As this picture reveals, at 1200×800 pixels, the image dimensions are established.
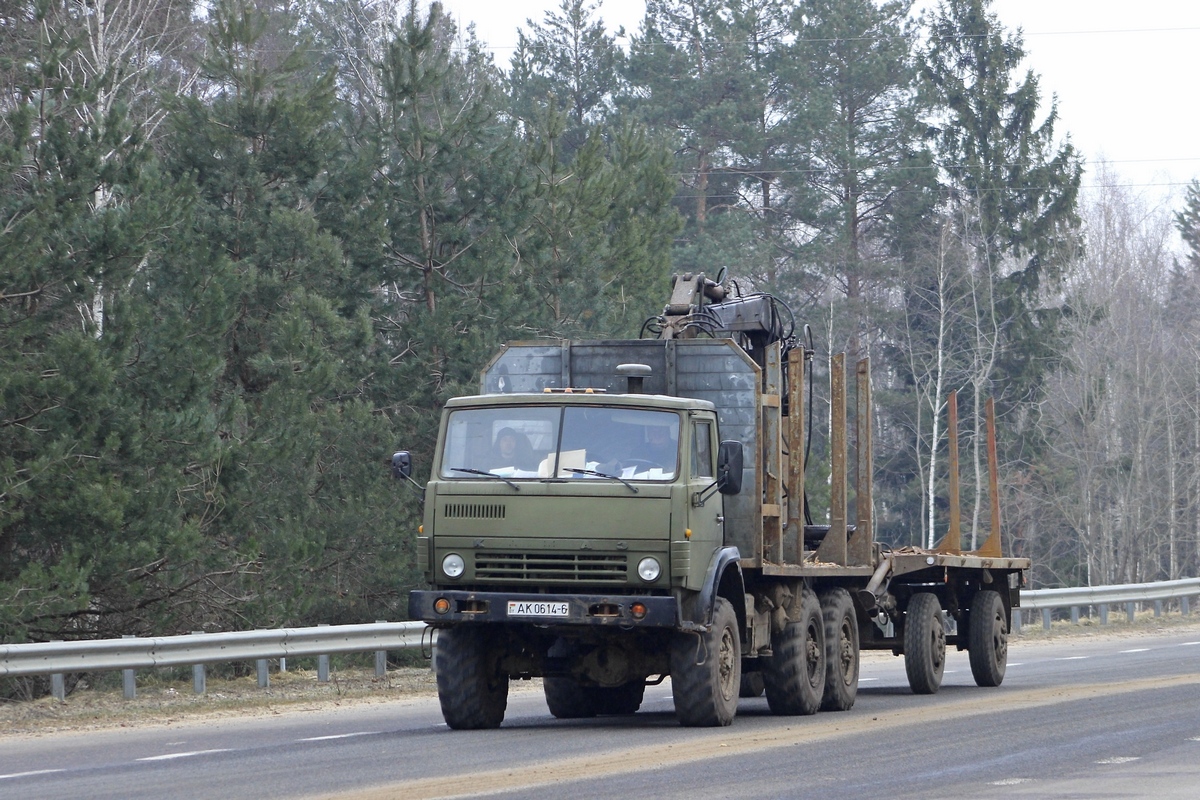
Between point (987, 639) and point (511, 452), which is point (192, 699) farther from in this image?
point (987, 639)

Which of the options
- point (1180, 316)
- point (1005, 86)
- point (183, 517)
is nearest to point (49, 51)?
point (183, 517)

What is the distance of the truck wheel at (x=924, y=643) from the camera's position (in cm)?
1750

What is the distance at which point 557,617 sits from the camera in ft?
40.3

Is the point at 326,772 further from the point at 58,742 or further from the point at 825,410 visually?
the point at 825,410

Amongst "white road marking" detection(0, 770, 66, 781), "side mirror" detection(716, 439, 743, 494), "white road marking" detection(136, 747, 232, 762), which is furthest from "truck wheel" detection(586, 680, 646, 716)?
"white road marking" detection(0, 770, 66, 781)

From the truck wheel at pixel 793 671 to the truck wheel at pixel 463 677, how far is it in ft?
8.56

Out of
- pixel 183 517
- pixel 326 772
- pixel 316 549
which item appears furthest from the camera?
pixel 316 549

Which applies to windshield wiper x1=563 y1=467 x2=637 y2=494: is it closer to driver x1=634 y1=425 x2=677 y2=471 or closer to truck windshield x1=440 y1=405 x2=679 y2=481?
truck windshield x1=440 y1=405 x2=679 y2=481

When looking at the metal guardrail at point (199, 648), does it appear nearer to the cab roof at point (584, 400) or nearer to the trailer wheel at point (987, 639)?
the cab roof at point (584, 400)

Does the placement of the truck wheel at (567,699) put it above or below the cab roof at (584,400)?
below

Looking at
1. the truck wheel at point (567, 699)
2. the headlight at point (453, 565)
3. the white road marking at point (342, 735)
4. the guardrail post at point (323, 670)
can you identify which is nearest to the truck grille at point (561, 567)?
the headlight at point (453, 565)

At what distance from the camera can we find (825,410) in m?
53.6

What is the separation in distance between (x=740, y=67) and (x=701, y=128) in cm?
223

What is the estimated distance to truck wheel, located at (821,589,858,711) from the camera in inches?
604
